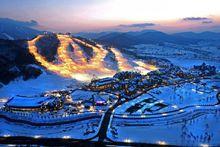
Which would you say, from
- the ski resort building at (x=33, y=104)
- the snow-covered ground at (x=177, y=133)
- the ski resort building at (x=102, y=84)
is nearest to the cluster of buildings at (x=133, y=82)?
the ski resort building at (x=102, y=84)

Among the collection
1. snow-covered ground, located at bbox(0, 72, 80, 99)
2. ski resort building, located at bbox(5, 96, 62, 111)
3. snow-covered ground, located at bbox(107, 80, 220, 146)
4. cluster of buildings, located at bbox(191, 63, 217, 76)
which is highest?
ski resort building, located at bbox(5, 96, 62, 111)

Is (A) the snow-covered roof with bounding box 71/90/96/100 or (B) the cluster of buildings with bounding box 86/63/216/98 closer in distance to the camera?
(A) the snow-covered roof with bounding box 71/90/96/100

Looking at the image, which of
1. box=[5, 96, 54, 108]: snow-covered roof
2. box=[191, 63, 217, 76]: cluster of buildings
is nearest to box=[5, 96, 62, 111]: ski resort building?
box=[5, 96, 54, 108]: snow-covered roof

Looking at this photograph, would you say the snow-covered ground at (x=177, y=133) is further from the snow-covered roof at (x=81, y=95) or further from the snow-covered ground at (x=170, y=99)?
the snow-covered roof at (x=81, y=95)

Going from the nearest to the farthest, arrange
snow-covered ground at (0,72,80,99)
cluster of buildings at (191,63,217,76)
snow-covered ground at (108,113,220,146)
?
snow-covered ground at (108,113,220,146)
snow-covered ground at (0,72,80,99)
cluster of buildings at (191,63,217,76)

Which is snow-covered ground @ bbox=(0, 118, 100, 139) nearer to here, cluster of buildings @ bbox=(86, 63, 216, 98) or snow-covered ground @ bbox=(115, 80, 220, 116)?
snow-covered ground @ bbox=(115, 80, 220, 116)

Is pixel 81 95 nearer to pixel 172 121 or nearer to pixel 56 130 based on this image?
pixel 56 130

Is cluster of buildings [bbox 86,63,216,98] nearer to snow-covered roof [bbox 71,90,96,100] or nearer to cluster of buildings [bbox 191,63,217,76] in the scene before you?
cluster of buildings [bbox 191,63,217,76]

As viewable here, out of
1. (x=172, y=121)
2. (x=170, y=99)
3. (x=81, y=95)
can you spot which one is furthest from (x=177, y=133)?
(x=81, y=95)

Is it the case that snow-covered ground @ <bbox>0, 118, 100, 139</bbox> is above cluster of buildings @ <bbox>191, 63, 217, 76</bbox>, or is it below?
above

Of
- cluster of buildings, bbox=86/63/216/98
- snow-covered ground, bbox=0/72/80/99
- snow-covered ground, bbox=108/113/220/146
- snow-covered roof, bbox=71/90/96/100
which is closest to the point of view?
snow-covered ground, bbox=108/113/220/146
